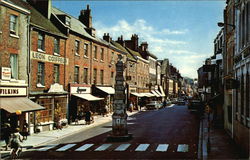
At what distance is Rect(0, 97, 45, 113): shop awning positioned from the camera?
19516mm

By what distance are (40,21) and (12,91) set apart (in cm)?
873

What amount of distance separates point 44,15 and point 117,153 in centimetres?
1929

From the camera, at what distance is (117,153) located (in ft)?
54.3

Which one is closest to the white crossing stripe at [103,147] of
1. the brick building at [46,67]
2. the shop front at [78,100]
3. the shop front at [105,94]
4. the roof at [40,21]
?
the brick building at [46,67]

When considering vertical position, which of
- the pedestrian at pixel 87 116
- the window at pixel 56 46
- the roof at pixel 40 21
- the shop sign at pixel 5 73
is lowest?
the pedestrian at pixel 87 116

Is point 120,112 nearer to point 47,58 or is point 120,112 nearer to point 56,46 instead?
point 47,58

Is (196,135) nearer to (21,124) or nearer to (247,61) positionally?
(247,61)

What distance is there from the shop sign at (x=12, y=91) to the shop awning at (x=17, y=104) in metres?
0.33

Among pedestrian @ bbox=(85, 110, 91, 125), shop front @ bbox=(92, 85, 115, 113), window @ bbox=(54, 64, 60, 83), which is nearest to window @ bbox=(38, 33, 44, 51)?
window @ bbox=(54, 64, 60, 83)

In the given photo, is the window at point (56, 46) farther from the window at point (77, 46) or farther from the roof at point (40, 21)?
the window at point (77, 46)

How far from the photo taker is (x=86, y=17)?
41.5 meters

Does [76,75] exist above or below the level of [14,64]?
below

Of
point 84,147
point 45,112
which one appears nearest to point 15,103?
point 45,112

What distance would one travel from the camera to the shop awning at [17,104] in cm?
1952
